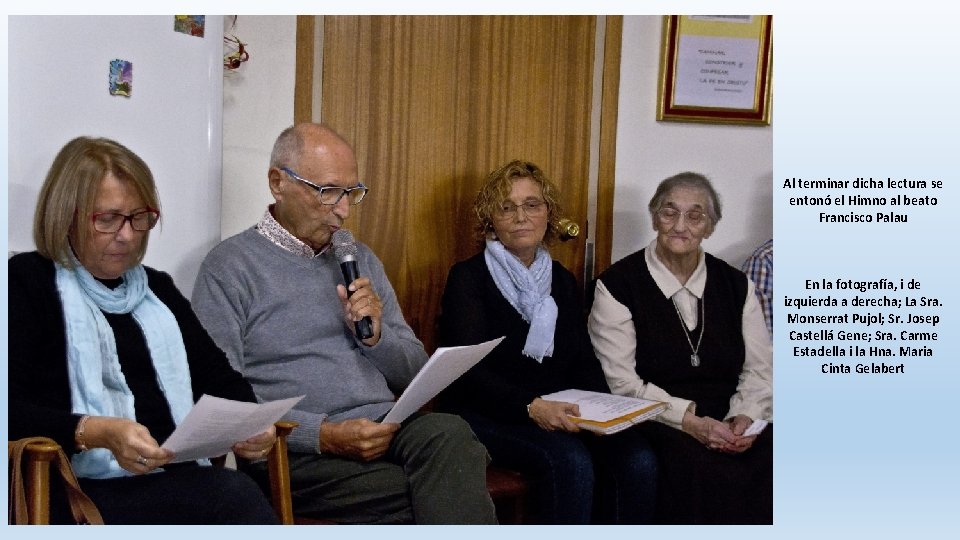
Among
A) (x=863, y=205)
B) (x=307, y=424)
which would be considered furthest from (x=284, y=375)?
(x=863, y=205)

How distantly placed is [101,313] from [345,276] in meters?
0.49

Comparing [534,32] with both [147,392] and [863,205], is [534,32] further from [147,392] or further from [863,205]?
[147,392]

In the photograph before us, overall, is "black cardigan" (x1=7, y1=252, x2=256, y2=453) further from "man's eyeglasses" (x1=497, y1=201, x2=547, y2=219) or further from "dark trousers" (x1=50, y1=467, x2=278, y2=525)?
"man's eyeglasses" (x1=497, y1=201, x2=547, y2=219)

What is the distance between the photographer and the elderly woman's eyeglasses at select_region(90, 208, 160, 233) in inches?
60.3

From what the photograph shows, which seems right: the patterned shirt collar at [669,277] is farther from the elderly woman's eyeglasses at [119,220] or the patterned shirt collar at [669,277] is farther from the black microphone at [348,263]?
the elderly woman's eyeglasses at [119,220]

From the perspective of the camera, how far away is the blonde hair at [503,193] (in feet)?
8.04

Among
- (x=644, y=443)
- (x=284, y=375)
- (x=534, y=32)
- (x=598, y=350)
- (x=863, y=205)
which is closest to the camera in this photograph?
(x=863, y=205)

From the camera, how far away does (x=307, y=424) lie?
73.6 inches

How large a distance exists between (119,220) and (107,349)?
8.8 inches

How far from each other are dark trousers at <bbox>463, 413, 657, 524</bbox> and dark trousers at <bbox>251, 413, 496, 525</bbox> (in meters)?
0.31

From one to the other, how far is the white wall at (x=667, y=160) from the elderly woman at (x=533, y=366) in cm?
41

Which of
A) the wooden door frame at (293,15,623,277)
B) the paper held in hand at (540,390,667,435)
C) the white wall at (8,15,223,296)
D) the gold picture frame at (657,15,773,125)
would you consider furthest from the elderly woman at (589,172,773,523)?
the white wall at (8,15,223,296)

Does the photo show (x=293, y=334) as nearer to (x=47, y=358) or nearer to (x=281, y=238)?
(x=281, y=238)

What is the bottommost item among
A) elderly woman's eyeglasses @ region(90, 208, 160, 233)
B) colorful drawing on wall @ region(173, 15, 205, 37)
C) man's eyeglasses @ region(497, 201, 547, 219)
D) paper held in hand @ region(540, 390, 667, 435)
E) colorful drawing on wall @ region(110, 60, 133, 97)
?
paper held in hand @ region(540, 390, 667, 435)
